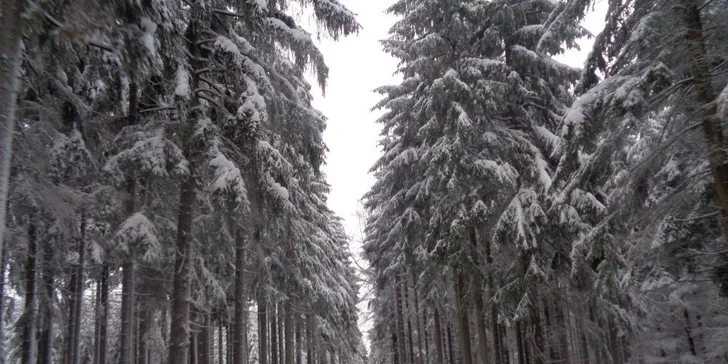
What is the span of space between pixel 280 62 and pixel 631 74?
8.23 m

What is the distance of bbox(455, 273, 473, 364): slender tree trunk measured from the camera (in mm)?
13898

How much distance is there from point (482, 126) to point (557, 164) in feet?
7.85

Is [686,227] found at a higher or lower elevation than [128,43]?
lower

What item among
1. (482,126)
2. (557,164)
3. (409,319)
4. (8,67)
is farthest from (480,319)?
(409,319)

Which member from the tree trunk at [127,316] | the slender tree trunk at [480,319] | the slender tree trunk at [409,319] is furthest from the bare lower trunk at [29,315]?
the slender tree trunk at [409,319]

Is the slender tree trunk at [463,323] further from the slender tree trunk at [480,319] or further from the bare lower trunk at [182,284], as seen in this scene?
the bare lower trunk at [182,284]

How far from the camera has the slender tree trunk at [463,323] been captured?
1390 centimetres

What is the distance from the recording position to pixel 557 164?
43.3 ft

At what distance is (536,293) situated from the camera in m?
12.0

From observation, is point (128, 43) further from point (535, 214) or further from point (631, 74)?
point (535, 214)

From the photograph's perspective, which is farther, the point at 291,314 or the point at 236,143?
the point at 291,314

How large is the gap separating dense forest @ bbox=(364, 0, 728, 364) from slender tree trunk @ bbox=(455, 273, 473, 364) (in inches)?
3.7

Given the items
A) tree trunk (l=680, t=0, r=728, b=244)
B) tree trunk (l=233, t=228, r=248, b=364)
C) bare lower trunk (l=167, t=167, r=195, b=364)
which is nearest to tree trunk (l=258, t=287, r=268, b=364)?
tree trunk (l=233, t=228, r=248, b=364)

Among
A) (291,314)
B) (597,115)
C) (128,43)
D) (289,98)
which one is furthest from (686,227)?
(291,314)
